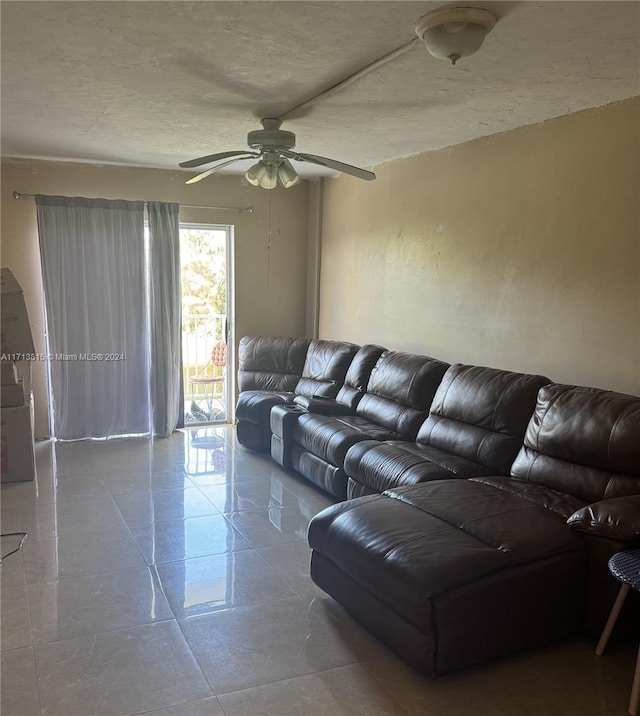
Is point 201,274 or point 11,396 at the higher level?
point 201,274

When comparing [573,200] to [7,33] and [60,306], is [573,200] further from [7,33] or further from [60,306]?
[60,306]

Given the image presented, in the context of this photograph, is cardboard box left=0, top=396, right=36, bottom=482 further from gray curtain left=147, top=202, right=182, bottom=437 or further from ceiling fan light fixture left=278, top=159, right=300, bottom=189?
ceiling fan light fixture left=278, top=159, right=300, bottom=189

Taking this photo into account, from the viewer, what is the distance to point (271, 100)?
3.28m

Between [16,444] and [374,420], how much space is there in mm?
2487

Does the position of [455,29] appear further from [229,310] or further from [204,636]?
[229,310]

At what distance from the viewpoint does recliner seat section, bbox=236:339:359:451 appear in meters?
5.07

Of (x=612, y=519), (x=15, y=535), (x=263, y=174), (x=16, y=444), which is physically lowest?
(x=15, y=535)

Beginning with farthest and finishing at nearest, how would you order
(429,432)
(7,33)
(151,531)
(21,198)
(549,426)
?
(21,198) → (429,432) → (151,531) → (549,426) → (7,33)

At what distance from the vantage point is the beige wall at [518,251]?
3250 millimetres

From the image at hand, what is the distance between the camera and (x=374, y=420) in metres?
4.37

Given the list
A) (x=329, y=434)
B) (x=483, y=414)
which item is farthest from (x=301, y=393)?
(x=483, y=414)

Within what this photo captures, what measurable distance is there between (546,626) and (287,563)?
4.29 ft

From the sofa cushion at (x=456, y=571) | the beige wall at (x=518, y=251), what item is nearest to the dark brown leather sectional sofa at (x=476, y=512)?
the sofa cushion at (x=456, y=571)

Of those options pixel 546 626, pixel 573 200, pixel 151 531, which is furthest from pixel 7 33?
pixel 546 626
